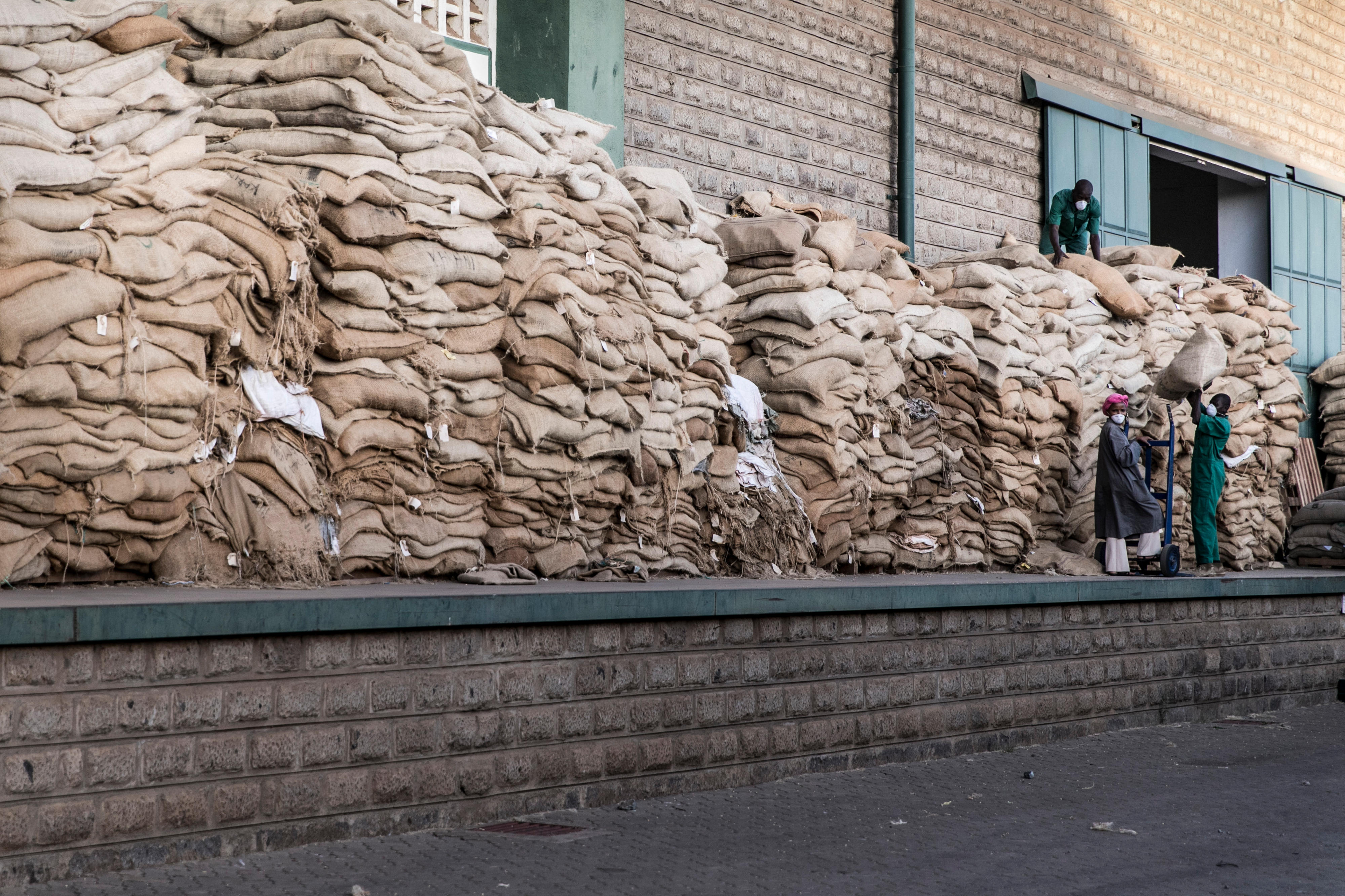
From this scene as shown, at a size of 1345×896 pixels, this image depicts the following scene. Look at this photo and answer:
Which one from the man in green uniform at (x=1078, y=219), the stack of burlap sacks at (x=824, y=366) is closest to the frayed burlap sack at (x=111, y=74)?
the stack of burlap sacks at (x=824, y=366)

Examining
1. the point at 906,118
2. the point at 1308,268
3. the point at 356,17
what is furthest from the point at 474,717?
the point at 1308,268

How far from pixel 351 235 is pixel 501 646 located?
1790mm

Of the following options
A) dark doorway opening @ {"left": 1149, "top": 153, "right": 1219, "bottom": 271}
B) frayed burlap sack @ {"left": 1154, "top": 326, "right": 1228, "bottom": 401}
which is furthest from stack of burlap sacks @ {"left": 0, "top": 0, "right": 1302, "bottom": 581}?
dark doorway opening @ {"left": 1149, "top": 153, "right": 1219, "bottom": 271}

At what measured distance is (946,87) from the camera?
12.6 metres

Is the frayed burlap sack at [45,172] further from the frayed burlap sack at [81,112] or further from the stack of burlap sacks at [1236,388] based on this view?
the stack of burlap sacks at [1236,388]

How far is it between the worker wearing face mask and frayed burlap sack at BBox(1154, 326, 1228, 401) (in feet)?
2.18

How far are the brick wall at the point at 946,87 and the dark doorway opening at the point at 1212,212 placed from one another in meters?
0.46

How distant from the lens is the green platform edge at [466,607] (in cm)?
416

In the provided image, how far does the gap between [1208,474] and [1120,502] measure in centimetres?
153

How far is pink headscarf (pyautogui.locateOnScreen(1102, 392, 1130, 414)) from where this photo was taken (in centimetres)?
992

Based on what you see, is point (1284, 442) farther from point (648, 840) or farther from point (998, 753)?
point (648, 840)

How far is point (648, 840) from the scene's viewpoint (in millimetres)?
5215

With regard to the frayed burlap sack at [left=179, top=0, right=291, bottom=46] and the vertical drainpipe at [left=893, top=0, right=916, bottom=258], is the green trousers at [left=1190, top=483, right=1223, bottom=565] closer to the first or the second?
the vertical drainpipe at [left=893, top=0, right=916, bottom=258]

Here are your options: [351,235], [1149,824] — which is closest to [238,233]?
[351,235]
